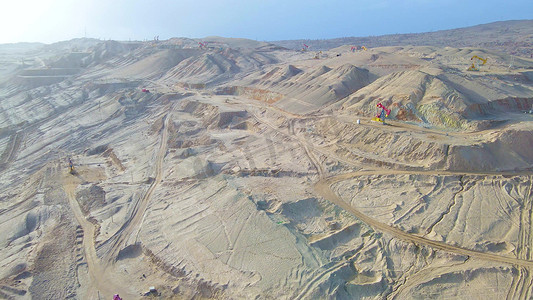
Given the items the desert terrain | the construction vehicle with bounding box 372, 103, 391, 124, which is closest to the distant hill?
the desert terrain

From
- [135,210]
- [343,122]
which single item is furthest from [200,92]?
[135,210]

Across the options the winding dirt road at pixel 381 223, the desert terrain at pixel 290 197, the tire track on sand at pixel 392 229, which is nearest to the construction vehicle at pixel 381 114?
the desert terrain at pixel 290 197

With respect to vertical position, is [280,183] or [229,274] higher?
[280,183]

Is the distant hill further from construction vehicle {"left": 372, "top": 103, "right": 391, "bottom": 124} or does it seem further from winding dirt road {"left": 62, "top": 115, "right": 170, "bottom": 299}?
winding dirt road {"left": 62, "top": 115, "right": 170, "bottom": 299}

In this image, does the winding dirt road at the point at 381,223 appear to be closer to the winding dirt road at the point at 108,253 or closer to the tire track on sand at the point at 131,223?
the tire track on sand at the point at 131,223

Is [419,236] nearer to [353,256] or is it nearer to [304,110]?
[353,256]
